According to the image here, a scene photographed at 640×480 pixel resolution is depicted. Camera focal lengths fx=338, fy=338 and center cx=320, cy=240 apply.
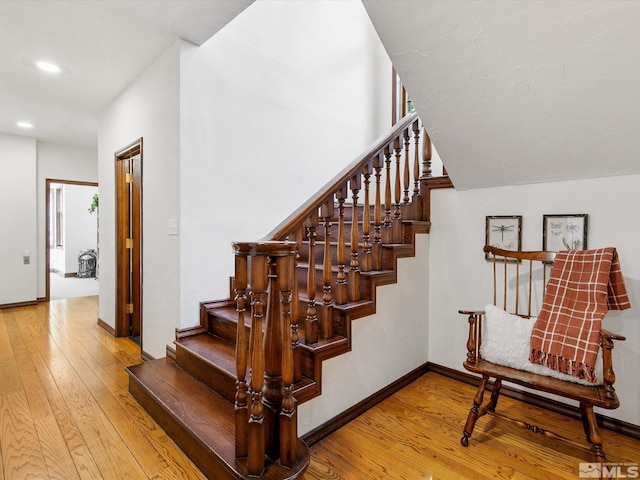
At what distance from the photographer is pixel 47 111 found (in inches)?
155

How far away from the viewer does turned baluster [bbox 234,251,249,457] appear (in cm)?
136

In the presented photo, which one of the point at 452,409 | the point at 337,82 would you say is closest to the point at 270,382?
the point at 452,409

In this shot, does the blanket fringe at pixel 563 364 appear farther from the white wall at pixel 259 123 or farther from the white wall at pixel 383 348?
the white wall at pixel 259 123

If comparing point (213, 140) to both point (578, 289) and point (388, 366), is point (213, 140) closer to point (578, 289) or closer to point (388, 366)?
point (388, 366)

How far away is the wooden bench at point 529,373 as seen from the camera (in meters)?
1.54

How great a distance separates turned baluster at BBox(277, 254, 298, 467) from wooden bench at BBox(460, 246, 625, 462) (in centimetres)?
98

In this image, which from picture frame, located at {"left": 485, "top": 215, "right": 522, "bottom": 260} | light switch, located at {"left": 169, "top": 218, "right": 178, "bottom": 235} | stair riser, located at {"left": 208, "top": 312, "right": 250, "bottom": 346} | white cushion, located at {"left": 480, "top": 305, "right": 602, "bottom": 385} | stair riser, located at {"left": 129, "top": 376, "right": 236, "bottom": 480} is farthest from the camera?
light switch, located at {"left": 169, "top": 218, "right": 178, "bottom": 235}

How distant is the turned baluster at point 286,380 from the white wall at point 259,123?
1369 mm

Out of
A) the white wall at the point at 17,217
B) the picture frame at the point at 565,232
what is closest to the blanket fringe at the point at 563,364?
the picture frame at the point at 565,232

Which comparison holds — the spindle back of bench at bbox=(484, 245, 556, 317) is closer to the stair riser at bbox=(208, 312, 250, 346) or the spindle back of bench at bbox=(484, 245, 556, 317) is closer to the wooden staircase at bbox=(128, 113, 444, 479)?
the wooden staircase at bbox=(128, 113, 444, 479)

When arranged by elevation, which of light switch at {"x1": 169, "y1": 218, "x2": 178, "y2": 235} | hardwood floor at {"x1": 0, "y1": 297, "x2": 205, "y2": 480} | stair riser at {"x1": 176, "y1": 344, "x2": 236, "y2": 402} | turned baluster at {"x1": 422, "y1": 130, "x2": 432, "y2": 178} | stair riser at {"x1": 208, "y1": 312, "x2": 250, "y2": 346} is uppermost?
turned baluster at {"x1": 422, "y1": 130, "x2": 432, "y2": 178}

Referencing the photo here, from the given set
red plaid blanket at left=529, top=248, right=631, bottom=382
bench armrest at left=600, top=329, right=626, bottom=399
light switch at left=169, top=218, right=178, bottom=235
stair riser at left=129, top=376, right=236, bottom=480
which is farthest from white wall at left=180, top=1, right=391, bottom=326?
bench armrest at left=600, top=329, right=626, bottom=399

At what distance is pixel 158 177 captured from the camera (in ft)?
8.98

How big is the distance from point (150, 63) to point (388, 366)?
3067 millimetres
